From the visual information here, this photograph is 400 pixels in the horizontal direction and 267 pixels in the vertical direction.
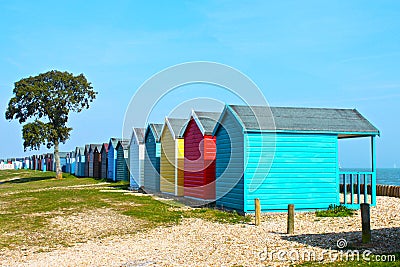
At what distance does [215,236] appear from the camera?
12.9 m

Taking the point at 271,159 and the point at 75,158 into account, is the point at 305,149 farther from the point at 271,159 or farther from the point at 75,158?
the point at 75,158

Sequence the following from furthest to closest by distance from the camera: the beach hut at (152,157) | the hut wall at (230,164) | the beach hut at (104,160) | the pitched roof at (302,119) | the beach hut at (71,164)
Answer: the beach hut at (71,164) < the beach hut at (104,160) < the beach hut at (152,157) < the pitched roof at (302,119) < the hut wall at (230,164)

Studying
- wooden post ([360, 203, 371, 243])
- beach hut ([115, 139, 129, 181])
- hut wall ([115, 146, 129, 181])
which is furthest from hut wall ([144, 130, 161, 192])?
wooden post ([360, 203, 371, 243])

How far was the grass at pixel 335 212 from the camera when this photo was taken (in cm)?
1653

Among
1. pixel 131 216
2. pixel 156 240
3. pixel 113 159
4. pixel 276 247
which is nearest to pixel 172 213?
pixel 131 216

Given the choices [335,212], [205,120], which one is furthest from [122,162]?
[335,212]

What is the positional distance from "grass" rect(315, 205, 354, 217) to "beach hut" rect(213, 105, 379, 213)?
311 millimetres

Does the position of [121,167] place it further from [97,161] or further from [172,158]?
[172,158]

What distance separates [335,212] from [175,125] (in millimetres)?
10828

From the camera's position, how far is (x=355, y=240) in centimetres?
1137

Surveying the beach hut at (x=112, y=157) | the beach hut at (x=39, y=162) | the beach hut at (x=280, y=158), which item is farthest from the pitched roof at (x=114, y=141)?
the beach hut at (x=39, y=162)

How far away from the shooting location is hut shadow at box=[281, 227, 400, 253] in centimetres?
1049

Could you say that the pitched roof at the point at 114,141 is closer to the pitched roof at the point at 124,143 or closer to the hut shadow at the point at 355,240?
the pitched roof at the point at 124,143

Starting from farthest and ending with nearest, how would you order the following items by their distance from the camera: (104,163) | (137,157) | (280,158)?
(104,163) → (137,157) → (280,158)
